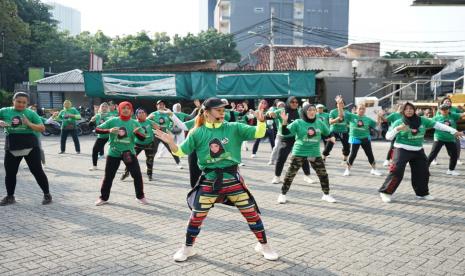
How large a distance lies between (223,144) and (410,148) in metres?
4.27

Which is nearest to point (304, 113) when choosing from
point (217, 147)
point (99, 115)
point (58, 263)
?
point (217, 147)

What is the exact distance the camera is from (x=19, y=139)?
7.29m

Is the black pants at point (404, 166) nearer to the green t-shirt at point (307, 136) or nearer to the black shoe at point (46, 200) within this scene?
the green t-shirt at point (307, 136)

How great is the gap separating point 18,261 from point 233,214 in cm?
311

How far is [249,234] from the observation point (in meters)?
5.78

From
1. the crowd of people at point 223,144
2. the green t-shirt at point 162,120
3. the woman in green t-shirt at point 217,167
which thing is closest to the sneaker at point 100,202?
the crowd of people at point 223,144

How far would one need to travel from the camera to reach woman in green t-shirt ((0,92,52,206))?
7.25 metres

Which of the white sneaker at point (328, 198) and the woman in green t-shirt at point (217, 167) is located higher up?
the woman in green t-shirt at point (217, 167)

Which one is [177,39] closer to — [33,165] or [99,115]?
[99,115]

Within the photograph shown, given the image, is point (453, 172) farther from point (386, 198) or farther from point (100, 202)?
point (100, 202)

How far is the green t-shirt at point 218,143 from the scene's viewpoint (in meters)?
4.69

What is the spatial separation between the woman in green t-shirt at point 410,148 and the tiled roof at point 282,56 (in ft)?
89.9

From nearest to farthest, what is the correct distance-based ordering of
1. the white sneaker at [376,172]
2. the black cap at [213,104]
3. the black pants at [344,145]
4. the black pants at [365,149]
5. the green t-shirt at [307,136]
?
1. the black cap at [213,104]
2. the green t-shirt at [307,136]
3. the black pants at [365,149]
4. the white sneaker at [376,172]
5. the black pants at [344,145]

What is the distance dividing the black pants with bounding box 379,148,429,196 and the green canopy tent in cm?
1431
